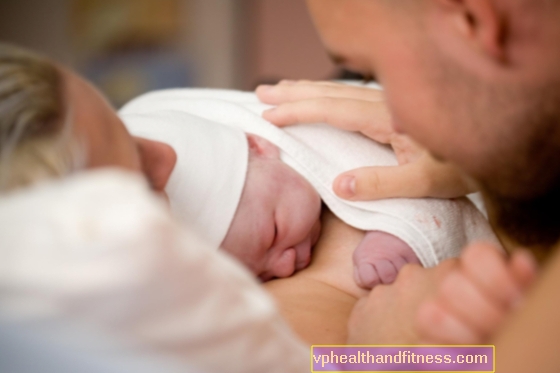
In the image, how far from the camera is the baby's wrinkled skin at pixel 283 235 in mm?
742

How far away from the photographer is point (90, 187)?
332 mm

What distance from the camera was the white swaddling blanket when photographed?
77cm

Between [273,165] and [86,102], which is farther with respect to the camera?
[273,165]

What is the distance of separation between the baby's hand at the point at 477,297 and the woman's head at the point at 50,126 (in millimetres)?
338

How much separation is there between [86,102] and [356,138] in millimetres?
487

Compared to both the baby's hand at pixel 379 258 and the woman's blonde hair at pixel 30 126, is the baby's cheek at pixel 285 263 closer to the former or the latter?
the baby's hand at pixel 379 258

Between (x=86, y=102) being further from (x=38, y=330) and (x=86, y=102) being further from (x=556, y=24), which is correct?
(x=556, y=24)

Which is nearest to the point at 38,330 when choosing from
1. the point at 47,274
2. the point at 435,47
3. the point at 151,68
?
the point at 47,274

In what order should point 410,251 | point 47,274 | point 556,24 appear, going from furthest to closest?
1. point 410,251
2. point 556,24
3. point 47,274

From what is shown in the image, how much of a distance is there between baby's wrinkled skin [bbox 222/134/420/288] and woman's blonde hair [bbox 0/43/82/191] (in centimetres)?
31

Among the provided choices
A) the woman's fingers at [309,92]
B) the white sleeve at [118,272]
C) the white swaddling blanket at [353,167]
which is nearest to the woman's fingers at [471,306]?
the white sleeve at [118,272]

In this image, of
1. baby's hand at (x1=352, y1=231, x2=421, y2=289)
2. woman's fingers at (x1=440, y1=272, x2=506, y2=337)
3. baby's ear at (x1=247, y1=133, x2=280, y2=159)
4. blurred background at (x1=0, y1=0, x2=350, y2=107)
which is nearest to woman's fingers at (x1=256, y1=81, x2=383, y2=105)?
baby's ear at (x1=247, y1=133, x2=280, y2=159)

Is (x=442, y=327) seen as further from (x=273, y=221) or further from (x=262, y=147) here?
(x=262, y=147)

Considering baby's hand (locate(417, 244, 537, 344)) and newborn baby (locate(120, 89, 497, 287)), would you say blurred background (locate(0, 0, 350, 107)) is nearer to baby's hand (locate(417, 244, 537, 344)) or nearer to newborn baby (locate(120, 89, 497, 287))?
newborn baby (locate(120, 89, 497, 287))
